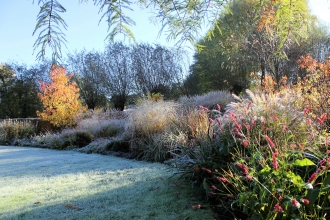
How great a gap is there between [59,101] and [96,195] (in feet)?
28.8

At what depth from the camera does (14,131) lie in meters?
10.7

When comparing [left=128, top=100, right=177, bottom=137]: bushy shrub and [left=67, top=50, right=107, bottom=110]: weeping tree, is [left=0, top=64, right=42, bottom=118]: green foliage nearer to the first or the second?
Result: [left=67, top=50, right=107, bottom=110]: weeping tree

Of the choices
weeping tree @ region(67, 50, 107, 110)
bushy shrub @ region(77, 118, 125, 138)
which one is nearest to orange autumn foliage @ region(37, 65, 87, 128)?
bushy shrub @ region(77, 118, 125, 138)

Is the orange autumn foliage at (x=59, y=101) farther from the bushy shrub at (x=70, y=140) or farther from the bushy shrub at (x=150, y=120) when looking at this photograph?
the bushy shrub at (x=150, y=120)

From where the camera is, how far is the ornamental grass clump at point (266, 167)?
1587mm

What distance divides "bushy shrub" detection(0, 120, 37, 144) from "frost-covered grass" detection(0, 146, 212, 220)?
279 inches

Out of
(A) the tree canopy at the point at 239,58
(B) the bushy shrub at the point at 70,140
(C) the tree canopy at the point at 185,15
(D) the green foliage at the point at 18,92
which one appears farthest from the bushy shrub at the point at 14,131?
(C) the tree canopy at the point at 185,15

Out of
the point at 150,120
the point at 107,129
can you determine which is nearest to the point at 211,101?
the point at 107,129

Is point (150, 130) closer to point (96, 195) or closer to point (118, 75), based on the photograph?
point (96, 195)

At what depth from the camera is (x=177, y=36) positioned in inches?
82.2

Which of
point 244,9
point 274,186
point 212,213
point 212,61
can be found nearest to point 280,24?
point 274,186

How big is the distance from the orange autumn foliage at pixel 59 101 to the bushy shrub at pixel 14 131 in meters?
0.86

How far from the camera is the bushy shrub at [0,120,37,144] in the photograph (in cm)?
1052

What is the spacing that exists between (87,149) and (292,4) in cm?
596
